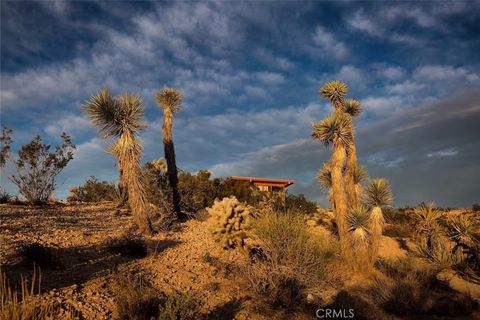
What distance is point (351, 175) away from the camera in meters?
16.6

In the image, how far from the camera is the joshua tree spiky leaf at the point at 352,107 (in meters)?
17.8

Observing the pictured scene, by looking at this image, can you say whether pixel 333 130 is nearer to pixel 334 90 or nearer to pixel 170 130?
pixel 334 90

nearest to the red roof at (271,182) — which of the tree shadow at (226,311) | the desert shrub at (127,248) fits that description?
the desert shrub at (127,248)

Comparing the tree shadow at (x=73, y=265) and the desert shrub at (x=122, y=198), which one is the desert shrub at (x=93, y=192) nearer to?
the desert shrub at (x=122, y=198)

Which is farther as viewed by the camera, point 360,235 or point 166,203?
point 166,203

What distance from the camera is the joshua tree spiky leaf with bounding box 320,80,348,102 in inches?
667

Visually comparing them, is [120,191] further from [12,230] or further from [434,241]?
[434,241]

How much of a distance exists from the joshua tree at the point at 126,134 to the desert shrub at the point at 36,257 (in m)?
4.91

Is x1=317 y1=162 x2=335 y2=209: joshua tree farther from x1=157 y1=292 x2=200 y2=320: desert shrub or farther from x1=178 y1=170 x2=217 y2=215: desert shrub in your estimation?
x1=157 y1=292 x2=200 y2=320: desert shrub

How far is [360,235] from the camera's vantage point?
43.9 feet

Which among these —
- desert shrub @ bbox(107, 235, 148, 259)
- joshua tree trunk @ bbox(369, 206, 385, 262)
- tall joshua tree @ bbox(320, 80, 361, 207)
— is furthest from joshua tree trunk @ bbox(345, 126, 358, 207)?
desert shrub @ bbox(107, 235, 148, 259)

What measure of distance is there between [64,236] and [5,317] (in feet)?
20.5

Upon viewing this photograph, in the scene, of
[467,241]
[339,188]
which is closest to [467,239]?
[467,241]

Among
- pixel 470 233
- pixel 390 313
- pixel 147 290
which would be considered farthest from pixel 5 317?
pixel 470 233
